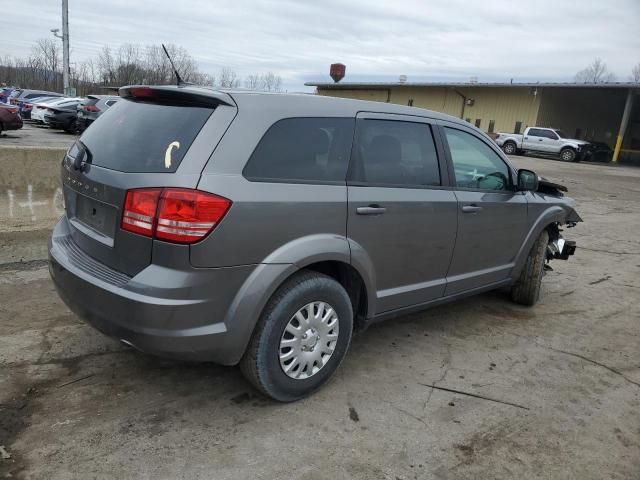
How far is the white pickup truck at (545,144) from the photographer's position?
3067cm

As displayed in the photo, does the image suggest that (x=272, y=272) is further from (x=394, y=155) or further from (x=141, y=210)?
(x=394, y=155)

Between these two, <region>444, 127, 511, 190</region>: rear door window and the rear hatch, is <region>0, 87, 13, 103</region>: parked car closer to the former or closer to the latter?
the rear hatch

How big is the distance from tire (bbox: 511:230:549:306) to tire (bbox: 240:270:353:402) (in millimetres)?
2469

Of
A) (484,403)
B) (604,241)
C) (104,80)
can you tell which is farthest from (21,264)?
(104,80)

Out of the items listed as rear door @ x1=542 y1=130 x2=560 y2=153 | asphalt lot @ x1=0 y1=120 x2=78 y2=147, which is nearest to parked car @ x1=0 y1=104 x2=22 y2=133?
asphalt lot @ x1=0 y1=120 x2=78 y2=147

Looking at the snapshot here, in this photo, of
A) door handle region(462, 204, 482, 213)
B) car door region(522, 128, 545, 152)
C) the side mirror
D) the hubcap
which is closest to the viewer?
the hubcap

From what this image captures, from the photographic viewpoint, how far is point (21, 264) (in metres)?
5.17

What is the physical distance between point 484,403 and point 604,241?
21.0 feet

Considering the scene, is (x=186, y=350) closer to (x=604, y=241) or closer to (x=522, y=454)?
(x=522, y=454)

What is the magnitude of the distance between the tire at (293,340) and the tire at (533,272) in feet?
8.10

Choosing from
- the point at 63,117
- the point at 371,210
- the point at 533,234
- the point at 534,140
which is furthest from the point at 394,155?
the point at 534,140

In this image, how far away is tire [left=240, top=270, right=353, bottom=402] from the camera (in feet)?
9.36

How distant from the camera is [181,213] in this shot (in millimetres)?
2494

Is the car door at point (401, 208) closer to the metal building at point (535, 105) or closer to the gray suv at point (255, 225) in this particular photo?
the gray suv at point (255, 225)
